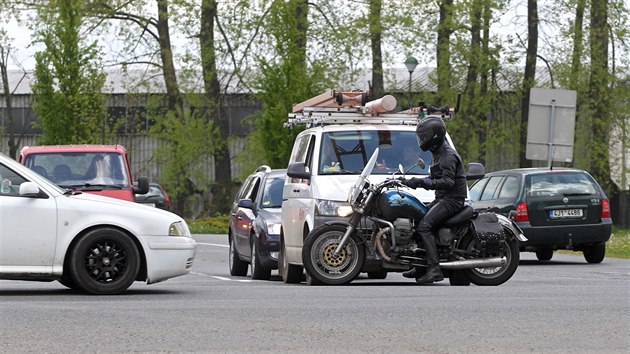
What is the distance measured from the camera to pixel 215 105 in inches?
2106

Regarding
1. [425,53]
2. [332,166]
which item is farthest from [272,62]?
[332,166]

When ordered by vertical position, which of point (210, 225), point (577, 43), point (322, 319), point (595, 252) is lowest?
point (210, 225)

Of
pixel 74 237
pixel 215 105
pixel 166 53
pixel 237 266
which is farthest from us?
pixel 215 105

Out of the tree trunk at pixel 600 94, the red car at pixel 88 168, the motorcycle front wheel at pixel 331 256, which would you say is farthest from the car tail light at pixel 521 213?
the tree trunk at pixel 600 94

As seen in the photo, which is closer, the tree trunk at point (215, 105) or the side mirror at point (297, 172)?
the side mirror at point (297, 172)

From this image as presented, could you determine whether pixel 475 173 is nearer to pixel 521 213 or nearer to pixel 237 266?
pixel 237 266

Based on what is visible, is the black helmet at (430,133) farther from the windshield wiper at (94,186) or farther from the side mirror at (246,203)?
the windshield wiper at (94,186)

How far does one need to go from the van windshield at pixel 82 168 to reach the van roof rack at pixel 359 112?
457cm

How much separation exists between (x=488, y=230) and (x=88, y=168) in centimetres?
796

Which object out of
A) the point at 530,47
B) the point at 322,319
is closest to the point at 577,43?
the point at 530,47

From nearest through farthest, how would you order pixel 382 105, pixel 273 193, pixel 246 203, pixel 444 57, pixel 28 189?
1. pixel 28 189
2. pixel 382 105
3. pixel 273 193
4. pixel 246 203
5. pixel 444 57

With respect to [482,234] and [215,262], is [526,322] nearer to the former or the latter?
[482,234]

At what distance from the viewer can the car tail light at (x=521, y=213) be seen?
2442cm

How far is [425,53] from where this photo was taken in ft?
163
